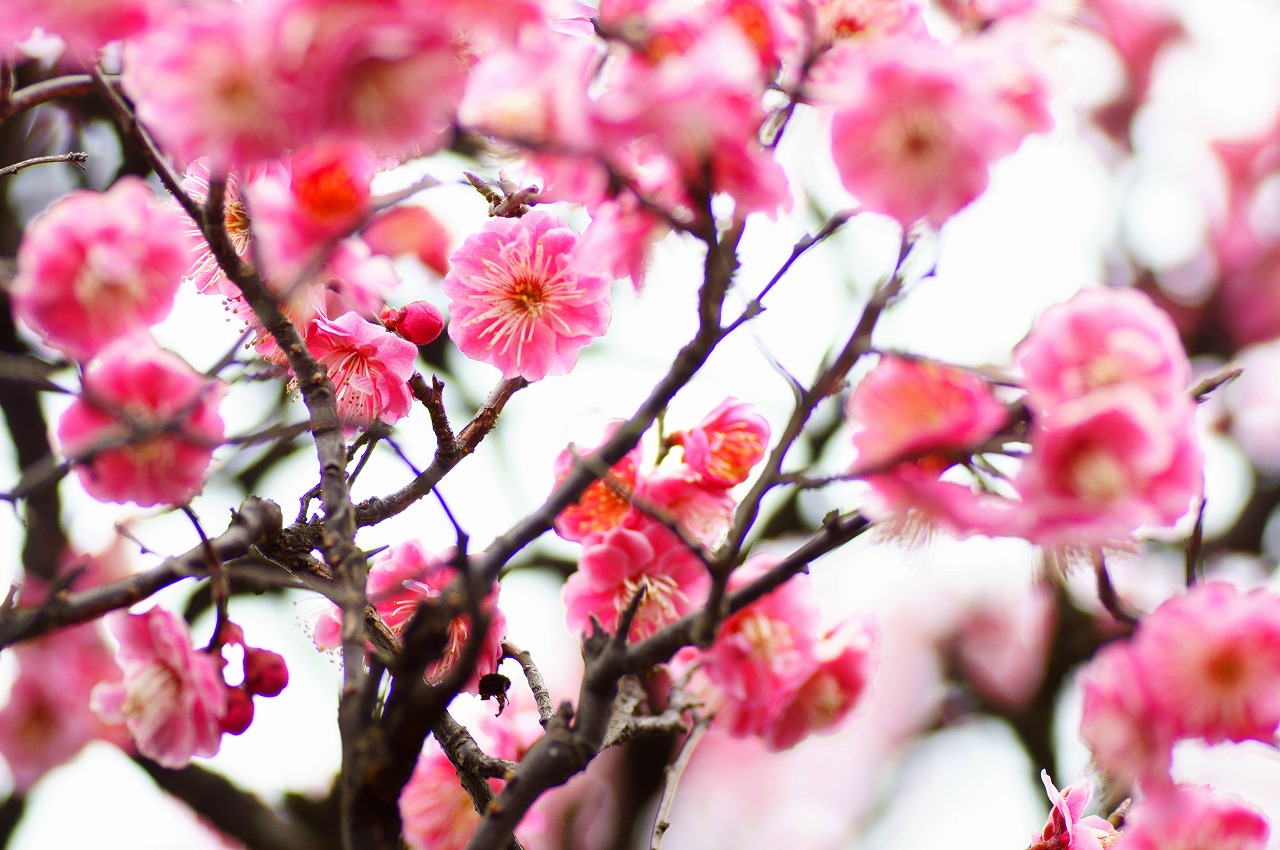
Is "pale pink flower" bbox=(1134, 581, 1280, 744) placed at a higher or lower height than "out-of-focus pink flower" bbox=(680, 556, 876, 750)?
higher

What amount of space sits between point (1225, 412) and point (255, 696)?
3680 millimetres

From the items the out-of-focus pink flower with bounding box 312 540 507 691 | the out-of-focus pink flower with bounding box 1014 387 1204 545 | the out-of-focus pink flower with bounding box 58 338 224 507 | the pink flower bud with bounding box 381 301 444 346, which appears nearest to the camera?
the out-of-focus pink flower with bounding box 1014 387 1204 545

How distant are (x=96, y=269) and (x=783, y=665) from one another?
2.11 feet

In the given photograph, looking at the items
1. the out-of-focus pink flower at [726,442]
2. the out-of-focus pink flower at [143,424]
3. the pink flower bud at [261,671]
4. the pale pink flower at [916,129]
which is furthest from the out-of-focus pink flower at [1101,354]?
the pink flower bud at [261,671]

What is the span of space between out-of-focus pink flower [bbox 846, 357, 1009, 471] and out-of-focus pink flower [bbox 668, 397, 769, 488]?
0.88 feet

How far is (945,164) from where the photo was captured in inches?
26.9

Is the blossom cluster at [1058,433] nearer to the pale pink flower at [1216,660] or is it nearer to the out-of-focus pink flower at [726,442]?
the pale pink flower at [1216,660]

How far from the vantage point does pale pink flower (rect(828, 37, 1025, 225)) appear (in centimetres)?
66

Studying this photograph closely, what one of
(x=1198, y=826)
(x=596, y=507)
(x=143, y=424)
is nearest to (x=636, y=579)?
(x=596, y=507)

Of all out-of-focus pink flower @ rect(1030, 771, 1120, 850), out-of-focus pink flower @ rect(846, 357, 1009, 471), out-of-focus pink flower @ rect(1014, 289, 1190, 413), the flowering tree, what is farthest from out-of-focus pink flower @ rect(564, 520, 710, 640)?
out-of-focus pink flower @ rect(1030, 771, 1120, 850)

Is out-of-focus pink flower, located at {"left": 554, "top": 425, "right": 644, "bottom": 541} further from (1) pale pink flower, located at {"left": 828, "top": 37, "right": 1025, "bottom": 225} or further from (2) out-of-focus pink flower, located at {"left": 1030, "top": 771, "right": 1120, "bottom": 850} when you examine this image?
(2) out-of-focus pink flower, located at {"left": 1030, "top": 771, "right": 1120, "bottom": 850}

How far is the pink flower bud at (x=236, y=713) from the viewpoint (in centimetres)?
87

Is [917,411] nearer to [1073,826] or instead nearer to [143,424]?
[143,424]

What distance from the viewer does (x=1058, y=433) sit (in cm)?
62
